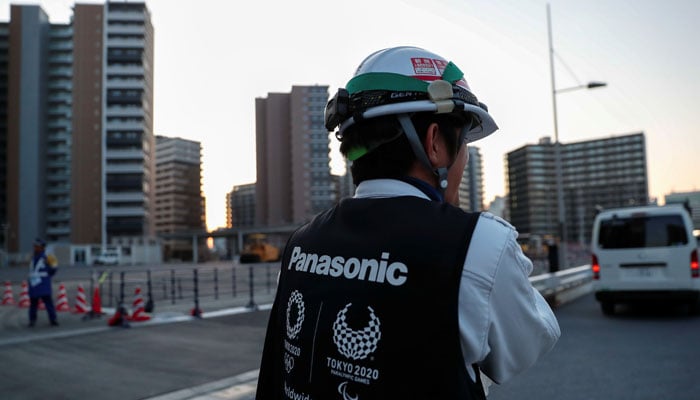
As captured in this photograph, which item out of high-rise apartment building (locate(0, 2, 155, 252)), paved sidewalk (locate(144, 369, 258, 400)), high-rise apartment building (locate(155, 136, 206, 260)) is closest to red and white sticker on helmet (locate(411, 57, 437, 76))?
paved sidewalk (locate(144, 369, 258, 400))

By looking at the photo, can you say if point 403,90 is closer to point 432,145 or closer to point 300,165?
point 432,145

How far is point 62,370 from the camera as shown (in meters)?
6.22

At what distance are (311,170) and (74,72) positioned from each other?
44.0 metres

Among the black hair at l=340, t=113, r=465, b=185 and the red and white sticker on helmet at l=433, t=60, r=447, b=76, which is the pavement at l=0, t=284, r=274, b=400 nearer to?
the black hair at l=340, t=113, r=465, b=185

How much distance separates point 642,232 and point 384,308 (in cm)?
1034

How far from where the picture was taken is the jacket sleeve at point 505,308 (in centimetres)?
105

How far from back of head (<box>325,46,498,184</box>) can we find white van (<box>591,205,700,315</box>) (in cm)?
980

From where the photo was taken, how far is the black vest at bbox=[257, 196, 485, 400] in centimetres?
106

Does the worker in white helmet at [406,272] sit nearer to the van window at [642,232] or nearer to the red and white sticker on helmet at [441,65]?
the red and white sticker on helmet at [441,65]

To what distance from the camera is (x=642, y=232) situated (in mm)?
9797

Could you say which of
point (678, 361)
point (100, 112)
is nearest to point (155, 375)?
point (678, 361)

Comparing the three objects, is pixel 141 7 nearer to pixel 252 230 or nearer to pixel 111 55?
pixel 111 55

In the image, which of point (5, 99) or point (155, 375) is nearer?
point (155, 375)

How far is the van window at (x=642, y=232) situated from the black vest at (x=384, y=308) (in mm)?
10132
